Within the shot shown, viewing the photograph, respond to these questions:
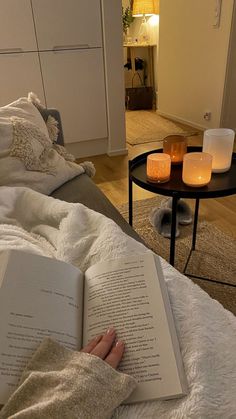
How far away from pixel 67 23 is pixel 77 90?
0.45 m

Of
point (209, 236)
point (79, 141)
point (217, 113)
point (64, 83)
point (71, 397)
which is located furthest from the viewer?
point (217, 113)

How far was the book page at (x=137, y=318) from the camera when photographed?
500 mm

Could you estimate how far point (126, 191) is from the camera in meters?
2.30

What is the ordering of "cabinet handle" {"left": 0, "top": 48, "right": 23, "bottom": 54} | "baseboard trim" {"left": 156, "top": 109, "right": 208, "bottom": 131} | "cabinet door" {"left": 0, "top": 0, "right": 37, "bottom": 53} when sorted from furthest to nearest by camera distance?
"baseboard trim" {"left": 156, "top": 109, "right": 208, "bottom": 131} < "cabinet handle" {"left": 0, "top": 48, "right": 23, "bottom": 54} < "cabinet door" {"left": 0, "top": 0, "right": 37, "bottom": 53}

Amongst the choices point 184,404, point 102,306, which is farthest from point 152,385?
point 102,306

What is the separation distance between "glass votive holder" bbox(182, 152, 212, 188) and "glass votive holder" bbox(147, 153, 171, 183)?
6cm

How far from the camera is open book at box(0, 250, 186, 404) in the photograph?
0.51 meters

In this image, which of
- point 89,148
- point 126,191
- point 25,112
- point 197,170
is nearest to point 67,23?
point 89,148

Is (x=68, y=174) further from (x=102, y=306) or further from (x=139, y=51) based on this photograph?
(x=139, y=51)

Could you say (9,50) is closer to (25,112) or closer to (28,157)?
(25,112)

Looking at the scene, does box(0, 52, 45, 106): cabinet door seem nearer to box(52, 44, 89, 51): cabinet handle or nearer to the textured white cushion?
box(52, 44, 89, 51): cabinet handle

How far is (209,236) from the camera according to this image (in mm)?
1763

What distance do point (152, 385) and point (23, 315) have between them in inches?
9.1

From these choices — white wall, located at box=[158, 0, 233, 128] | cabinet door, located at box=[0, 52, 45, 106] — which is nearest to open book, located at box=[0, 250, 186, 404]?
cabinet door, located at box=[0, 52, 45, 106]
